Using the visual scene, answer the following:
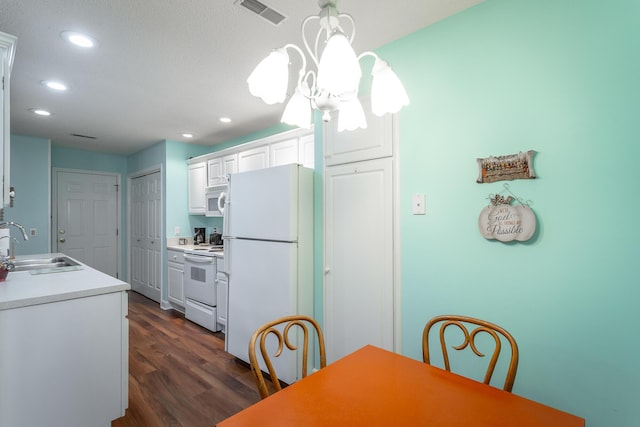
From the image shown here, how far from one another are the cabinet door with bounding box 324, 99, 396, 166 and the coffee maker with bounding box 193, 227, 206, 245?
3035 mm

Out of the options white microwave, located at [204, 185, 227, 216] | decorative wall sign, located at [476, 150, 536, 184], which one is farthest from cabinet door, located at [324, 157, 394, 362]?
white microwave, located at [204, 185, 227, 216]

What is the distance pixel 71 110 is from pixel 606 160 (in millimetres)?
4370

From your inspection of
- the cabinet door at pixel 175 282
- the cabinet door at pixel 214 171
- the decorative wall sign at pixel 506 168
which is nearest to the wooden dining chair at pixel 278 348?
the decorative wall sign at pixel 506 168

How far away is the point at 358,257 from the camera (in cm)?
212

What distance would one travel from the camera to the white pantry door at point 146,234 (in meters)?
4.59

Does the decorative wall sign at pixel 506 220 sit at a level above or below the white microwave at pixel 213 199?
below

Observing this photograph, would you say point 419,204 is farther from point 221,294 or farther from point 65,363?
point 221,294

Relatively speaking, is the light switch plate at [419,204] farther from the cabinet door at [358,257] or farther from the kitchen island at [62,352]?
the kitchen island at [62,352]

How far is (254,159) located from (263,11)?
6.59 ft

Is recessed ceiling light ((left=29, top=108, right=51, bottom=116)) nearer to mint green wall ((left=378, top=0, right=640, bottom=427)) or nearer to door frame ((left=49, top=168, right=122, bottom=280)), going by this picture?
door frame ((left=49, top=168, right=122, bottom=280))

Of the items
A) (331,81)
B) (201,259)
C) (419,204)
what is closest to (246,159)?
(201,259)

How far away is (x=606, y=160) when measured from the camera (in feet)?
4.20

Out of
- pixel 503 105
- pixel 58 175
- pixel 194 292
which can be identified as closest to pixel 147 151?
pixel 58 175

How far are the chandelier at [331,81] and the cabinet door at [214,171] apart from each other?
3.15 meters
